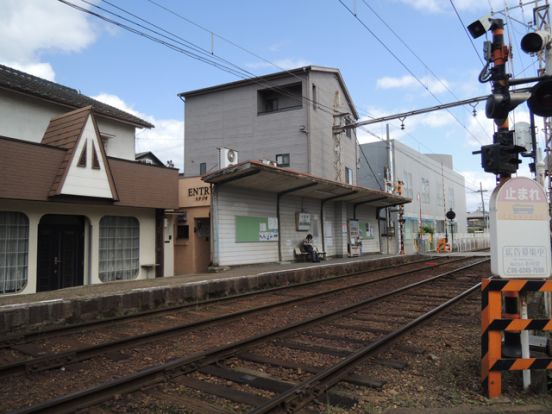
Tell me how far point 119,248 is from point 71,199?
2.99m

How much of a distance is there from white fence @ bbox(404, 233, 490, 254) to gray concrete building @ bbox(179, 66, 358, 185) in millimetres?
7784

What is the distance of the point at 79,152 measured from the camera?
43.4 ft

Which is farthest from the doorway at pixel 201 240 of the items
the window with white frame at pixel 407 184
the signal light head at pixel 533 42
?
the window with white frame at pixel 407 184

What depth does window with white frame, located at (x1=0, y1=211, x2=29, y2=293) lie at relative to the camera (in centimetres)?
1212

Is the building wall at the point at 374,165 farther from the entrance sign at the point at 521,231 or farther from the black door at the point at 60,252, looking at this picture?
the entrance sign at the point at 521,231

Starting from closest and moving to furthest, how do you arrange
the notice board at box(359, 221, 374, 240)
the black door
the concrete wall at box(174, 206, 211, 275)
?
the black door
the concrete wall at box(174, 206, 211, 275)
the notice board at box(359, 221, 374, 240)

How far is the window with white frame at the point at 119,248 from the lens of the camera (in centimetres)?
1490

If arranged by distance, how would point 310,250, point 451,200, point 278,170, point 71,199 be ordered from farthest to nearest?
point 451,200 → point 310,250 → point 278,170 → point 71,199

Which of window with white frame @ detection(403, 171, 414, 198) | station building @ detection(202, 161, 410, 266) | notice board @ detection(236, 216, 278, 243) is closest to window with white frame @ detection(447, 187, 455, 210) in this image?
window with white frame @ detection(403, 171, 414, 198)

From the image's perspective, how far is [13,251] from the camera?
12359 millimetres

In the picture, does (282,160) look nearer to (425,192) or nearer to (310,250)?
(310,250)

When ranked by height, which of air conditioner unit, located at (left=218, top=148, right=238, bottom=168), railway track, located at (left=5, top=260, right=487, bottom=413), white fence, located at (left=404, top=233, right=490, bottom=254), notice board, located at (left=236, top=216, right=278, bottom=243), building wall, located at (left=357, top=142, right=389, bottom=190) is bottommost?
railway track, located at (left=5, top=260, right=487, bottom=413)

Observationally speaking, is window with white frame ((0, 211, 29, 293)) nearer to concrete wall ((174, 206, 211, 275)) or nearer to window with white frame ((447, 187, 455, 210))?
concrete wall ((174, 206, 211, 275))

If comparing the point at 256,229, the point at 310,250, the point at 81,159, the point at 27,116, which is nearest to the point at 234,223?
the point at 256,229
